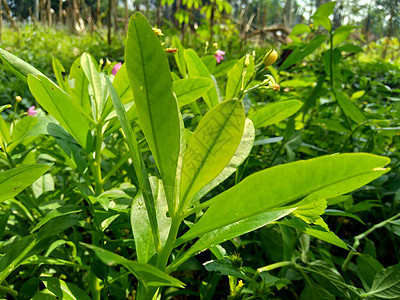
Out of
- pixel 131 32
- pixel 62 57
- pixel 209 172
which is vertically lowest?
pixel 62 57

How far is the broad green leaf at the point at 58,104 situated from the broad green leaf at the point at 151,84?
0.49 feet

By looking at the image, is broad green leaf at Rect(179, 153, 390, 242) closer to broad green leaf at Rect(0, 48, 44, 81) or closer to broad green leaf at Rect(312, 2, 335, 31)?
broad green leaf at Rect(0, 48, 44, 81)

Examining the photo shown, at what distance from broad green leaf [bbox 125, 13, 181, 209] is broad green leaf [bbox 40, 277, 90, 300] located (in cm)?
22

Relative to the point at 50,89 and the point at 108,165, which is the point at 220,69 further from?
the point at 50,89

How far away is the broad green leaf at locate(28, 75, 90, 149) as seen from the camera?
36cm

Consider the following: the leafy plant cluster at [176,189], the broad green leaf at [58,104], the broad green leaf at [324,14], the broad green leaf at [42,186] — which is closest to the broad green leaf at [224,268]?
the leafy plant cluster at [176,189]

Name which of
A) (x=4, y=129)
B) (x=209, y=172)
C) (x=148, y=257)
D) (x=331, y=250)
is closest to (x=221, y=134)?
(x=209, y=172)

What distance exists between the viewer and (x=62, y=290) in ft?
1.21

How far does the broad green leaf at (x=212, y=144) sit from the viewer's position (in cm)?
24

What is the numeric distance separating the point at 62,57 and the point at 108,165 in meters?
3.34

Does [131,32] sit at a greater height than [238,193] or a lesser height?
greater

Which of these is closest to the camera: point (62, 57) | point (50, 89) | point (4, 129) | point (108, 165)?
point (50, 89)

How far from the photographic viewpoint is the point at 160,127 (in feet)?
0.88

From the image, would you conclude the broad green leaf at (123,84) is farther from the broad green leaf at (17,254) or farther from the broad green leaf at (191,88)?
the broad green leaf at (17,254)
